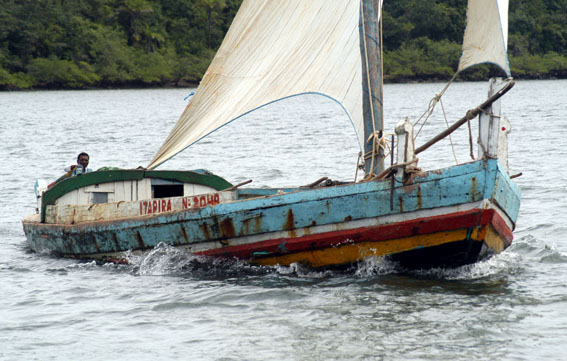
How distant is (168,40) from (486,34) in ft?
355

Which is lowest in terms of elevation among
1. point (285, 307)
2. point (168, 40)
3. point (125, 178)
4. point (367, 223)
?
point (285, 307)

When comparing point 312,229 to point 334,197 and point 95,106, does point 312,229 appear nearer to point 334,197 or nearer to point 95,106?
Result: point 334,197

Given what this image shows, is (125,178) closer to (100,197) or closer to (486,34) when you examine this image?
(100,197)

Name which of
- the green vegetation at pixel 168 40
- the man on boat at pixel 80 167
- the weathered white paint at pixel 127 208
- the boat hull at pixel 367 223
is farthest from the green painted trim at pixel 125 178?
the green vegetation at pixel 168 40

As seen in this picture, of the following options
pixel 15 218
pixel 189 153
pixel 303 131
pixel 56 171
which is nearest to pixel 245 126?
pixel 303 131

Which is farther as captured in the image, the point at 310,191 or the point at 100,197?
the point at 100,197

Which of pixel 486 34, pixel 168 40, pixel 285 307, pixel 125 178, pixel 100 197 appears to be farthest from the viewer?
pixel 168 40

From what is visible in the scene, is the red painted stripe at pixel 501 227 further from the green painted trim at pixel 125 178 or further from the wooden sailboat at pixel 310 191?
the green painted trim at pixel 125 178

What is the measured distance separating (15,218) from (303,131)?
95.6 feet

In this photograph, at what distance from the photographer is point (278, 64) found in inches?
615

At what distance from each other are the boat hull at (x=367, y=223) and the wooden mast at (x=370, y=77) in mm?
1343

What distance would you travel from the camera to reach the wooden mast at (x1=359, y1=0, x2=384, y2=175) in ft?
48.9

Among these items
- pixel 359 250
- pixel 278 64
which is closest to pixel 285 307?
pixel 359 250

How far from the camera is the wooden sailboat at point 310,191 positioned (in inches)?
531
